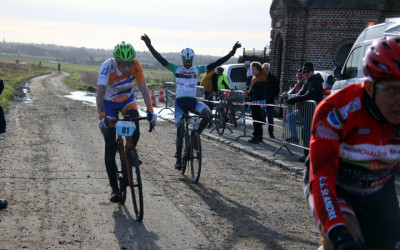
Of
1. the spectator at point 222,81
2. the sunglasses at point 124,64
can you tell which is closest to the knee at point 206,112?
the sunglasses at point 124,64

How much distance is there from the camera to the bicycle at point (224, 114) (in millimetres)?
14258

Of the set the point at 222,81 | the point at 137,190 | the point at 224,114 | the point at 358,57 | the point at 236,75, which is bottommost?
the point at 137,190

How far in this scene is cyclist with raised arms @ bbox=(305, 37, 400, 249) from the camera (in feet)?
7.13

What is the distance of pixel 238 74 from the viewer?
2052cm

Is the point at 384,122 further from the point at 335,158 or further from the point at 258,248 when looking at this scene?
the point at 258,248

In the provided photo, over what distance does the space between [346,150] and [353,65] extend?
9287 mm

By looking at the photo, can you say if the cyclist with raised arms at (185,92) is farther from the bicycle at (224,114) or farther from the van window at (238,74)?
the van window at (238,74)

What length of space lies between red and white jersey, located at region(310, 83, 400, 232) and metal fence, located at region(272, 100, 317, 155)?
281 inches

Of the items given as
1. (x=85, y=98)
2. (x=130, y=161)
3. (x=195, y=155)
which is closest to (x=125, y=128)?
(x=130, y=161)

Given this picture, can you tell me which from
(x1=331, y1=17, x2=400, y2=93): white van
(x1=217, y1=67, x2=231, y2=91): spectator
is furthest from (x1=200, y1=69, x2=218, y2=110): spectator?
(x1=331, y1=17, x2=400, y2=93): white van

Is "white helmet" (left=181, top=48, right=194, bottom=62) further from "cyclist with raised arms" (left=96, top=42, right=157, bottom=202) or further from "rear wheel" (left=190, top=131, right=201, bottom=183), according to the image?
"cyclist with raised arms" (left=96, top=42, right=157, bottom=202)

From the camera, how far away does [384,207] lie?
97.0 inches

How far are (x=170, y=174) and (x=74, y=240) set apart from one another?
12.0ft

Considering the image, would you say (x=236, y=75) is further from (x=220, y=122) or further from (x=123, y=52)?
(x=123, y=52)
